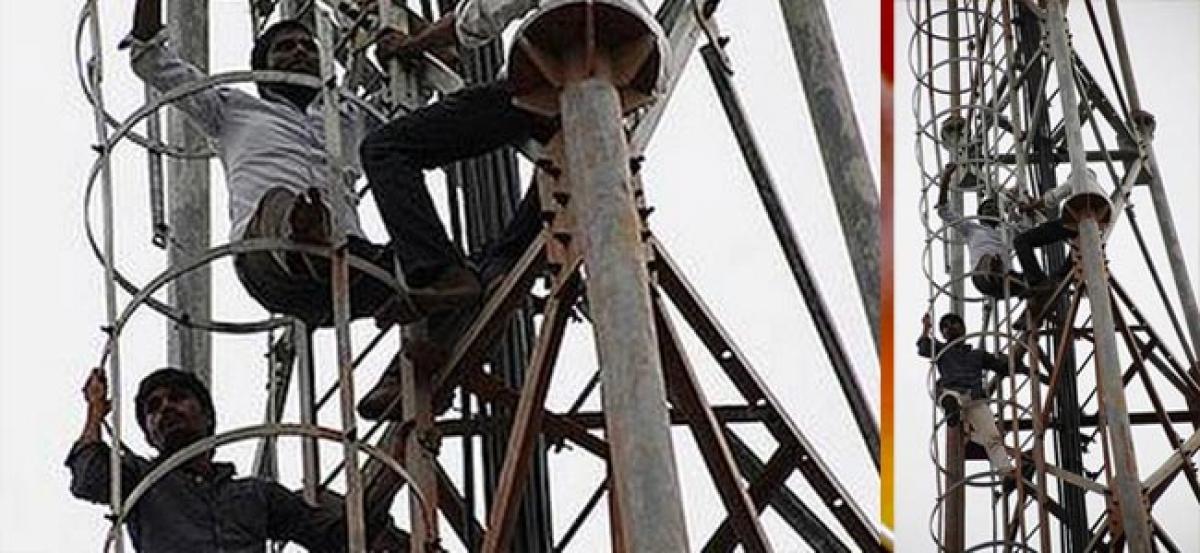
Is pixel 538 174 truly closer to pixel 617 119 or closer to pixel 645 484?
pixel 617 119

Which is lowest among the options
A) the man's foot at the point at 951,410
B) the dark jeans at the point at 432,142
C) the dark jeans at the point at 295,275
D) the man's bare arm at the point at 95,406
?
the man's bare arm at the point at 95,406

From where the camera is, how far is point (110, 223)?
666 centimetres

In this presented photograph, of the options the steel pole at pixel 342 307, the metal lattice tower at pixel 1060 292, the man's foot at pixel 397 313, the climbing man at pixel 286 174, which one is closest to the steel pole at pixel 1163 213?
the metal lattice tower at pixel 1060 292

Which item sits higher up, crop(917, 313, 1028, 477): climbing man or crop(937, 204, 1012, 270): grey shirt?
crop(937, 204, 1012, 270): grey shirt

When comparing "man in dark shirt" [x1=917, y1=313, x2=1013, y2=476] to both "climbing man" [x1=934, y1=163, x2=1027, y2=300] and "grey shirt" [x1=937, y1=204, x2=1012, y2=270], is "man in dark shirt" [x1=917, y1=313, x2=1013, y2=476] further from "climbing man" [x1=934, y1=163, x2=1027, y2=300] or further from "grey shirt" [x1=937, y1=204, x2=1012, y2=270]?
"grey shirt" [x1=937, y1=204, x2=1012, y2=270]

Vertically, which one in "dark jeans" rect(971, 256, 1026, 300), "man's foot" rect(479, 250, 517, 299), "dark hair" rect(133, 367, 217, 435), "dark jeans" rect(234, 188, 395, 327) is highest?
"dark jeans" rect(971, 256, 1026, 300)

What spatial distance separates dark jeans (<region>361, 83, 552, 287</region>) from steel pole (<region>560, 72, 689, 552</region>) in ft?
2.01

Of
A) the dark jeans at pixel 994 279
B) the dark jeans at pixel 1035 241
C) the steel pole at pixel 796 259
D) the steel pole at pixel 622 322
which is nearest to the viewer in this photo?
the steel pole at pixel 622 322

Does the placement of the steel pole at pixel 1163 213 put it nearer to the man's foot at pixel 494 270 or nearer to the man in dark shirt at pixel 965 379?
the man in dark shirt at pixel 965 379

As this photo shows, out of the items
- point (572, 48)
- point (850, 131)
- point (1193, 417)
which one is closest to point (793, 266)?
point (850, 131)

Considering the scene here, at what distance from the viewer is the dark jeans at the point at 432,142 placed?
706 cm

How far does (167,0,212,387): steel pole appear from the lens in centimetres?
917

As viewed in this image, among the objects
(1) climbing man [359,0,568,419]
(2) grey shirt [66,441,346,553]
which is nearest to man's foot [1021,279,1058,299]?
(1) climbing man [359,0,568,419]

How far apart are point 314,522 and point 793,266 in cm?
306
